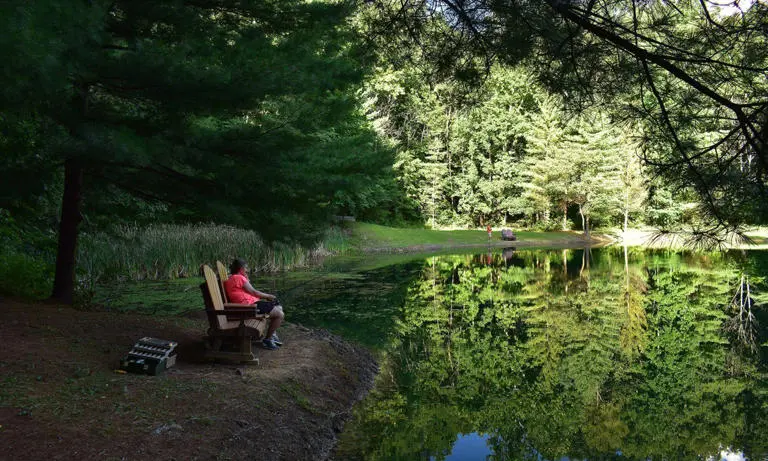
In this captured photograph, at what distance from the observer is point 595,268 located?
70.6 ft

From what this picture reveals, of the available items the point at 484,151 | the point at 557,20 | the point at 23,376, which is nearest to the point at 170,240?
the point at 23,376

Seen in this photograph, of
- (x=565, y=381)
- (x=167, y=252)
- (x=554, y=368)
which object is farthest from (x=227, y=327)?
(x=167, y=252)

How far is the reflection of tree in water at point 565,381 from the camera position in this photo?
223 inches

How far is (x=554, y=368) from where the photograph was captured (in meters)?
7.96

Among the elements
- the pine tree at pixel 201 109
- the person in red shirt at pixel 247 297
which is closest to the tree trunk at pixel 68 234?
the pine tree at pixel 201 109

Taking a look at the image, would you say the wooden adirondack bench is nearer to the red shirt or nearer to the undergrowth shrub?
the red shirt

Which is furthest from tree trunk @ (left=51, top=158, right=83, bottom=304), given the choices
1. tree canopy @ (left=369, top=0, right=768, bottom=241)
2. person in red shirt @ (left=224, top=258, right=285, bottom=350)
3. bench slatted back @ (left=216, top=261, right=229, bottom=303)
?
tree canopy @ (left=369, top=0, right=768, bottom=241)

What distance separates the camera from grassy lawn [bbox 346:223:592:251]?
29188 millimetres

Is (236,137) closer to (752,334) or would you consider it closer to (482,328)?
(482,328)

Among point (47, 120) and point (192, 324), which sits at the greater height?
point (47, 120)

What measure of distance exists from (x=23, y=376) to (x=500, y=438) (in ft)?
13.6

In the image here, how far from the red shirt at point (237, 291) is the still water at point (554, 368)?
6.02 feet

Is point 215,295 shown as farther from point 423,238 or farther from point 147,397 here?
point 423,238

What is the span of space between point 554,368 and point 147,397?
5.18 metres
